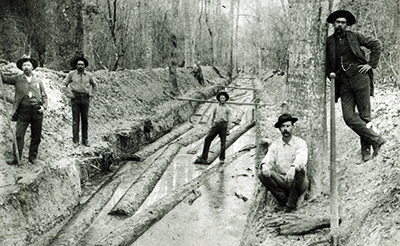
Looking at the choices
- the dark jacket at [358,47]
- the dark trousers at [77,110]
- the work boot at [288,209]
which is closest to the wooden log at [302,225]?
the work boot at [288,209]

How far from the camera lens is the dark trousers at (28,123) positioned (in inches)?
258

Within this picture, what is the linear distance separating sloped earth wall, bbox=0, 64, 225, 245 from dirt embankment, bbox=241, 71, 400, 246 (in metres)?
3.47

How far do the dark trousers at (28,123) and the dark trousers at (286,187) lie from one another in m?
4.42

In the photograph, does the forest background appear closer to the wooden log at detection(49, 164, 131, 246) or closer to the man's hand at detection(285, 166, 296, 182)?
the man's hand at detection(285, 166, 296, 182)

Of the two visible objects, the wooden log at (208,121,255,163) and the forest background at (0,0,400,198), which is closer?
the forest background at (0,0,400,198)

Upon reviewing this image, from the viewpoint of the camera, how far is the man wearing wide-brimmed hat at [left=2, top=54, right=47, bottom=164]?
6.51 m

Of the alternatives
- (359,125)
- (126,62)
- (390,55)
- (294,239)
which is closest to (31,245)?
(294,239)

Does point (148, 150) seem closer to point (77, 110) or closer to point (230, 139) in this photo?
point (77, 110)

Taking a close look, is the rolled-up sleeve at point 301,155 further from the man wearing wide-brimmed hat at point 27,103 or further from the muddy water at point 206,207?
the man wearing wide-brimmed hat at point 27,103

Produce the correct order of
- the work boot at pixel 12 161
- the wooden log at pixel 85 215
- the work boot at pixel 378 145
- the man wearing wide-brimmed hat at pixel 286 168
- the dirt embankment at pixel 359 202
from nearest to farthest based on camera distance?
the dirt embankment at pixel 359 202 < the man wearing wide-brimmed hat at pixel 286 168 < the work boot at pixel 378 145 < the wooden log at pixel 85 215 < the work boot at pixel 12 161

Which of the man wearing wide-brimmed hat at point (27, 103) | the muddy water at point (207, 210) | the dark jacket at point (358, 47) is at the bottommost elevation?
the muddy water at point (207, 210)

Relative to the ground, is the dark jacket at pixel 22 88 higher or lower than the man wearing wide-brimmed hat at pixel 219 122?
higher

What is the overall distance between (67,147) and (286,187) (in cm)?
556

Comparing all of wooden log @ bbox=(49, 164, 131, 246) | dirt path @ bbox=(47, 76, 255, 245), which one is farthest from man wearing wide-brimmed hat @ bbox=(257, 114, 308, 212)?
wooden log @ bbox=(49, 164, 131, 246)
